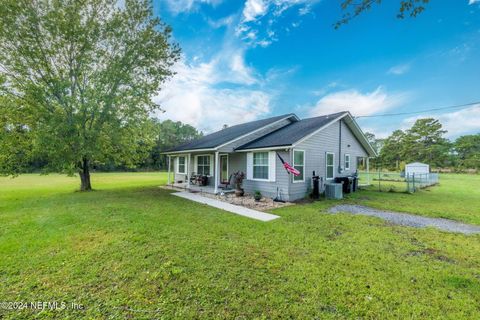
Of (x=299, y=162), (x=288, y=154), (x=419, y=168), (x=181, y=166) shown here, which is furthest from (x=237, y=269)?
(x=419, y=168)

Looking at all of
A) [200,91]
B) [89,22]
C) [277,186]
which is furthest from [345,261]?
[200,91]

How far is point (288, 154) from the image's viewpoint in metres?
9.31

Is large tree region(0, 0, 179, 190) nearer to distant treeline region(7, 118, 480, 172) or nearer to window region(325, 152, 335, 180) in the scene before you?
window region(325, 152, 335, 180)

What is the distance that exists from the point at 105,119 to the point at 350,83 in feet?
56.6

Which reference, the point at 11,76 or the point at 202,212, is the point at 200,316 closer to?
the point at 202,212

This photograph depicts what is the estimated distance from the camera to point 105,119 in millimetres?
11734

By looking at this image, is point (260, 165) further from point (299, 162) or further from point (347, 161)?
point (347, 161)

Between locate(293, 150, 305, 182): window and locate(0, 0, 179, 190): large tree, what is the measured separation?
9.96 metres

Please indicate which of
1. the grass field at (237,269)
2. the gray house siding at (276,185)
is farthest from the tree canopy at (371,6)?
the gray house siding at (276,185)

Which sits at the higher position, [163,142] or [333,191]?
[163,142]

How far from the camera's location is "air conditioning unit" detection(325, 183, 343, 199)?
Result: 999cm

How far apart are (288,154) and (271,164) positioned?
0.98m

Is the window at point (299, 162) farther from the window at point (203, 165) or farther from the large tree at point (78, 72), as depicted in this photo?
the large tree at point (78, 72)

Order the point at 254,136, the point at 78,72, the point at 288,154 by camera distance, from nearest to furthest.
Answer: the point at 288,154, the point at 78,72, the point at 254,136
